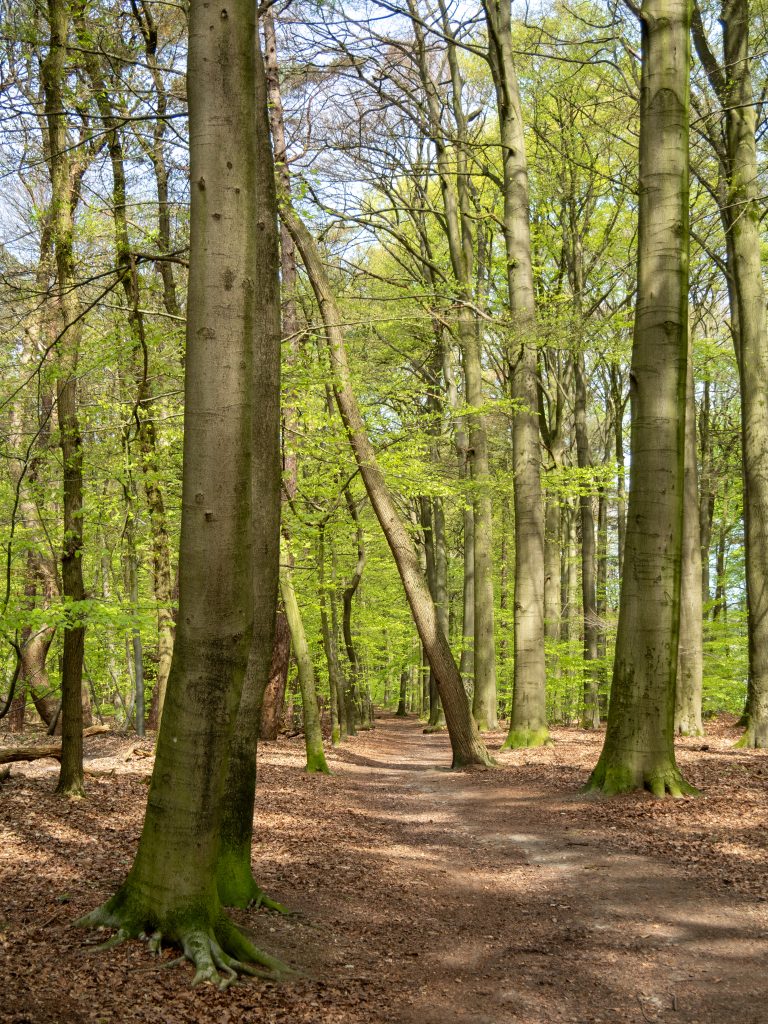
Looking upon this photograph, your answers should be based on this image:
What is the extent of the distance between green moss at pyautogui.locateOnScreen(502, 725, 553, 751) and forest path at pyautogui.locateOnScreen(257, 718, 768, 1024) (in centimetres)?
488

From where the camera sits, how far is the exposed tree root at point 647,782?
8.04 meters

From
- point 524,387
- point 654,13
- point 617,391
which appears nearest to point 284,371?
point 524,387

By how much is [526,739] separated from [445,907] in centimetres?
798

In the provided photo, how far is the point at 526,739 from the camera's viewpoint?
43.5ft

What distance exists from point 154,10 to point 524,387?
7.88 meters

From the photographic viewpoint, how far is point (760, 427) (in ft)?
40.4

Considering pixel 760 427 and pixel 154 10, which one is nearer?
pixel 154 10

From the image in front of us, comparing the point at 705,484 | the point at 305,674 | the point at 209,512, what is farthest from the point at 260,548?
the point at 705,484

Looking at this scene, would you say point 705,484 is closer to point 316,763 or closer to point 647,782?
point 316,763

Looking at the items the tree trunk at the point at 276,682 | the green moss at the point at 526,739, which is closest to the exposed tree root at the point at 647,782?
the green moss at the point at 526,739

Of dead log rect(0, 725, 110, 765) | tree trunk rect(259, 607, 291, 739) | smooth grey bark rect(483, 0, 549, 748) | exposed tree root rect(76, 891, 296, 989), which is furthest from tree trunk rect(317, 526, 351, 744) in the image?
exposed tree root rect(76, 891, 296, 989)

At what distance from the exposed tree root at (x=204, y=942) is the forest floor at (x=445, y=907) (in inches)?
2.7

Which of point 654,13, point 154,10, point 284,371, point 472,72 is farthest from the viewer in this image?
point 472,72

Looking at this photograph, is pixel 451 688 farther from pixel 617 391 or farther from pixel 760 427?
pixel 617 391
